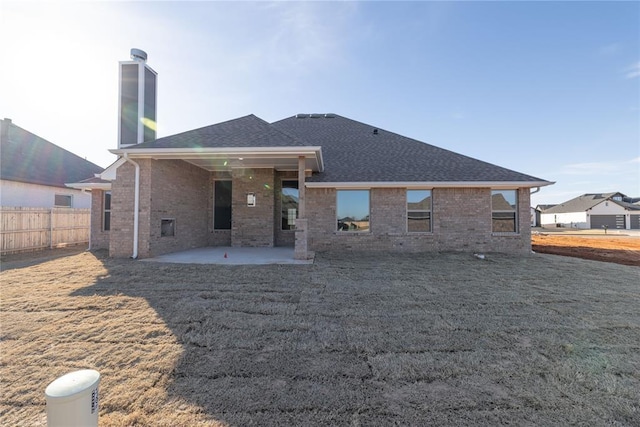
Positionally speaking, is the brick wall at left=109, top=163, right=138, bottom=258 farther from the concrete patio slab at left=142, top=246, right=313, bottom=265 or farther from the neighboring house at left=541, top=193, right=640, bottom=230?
the neighboring house at left=541, top=193, right=640, bottom=230

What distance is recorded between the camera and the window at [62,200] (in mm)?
17261

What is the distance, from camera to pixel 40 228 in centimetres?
1247

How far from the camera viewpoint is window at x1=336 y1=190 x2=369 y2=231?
11219 millimetres

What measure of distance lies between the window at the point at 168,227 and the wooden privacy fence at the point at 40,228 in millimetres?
6921

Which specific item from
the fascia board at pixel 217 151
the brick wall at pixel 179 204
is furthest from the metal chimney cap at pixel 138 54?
the fascia board at pixel 217 151

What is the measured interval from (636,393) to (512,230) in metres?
9.79

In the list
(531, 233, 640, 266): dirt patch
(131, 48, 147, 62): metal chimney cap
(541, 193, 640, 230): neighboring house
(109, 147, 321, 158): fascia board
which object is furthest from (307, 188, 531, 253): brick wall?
(541, 193, 640, 230): neighboring house

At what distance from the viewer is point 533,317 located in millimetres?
4527

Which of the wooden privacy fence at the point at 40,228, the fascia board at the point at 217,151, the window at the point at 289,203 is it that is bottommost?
the wooden privacy fence at the point at 40,228

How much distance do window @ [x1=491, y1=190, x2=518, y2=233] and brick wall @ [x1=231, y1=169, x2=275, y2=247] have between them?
899cm

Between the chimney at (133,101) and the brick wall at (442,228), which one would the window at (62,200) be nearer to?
the chimney at (133,101)

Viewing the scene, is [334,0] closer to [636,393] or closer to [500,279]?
[500,279]

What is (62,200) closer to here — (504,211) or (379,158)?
(379,158)

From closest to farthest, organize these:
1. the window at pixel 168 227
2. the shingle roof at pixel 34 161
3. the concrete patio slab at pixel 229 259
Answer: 1. the concrete patio slab at pixel 229 259
2. the window at pixel 168 227
3. the shingle roof at pixel 34 161
